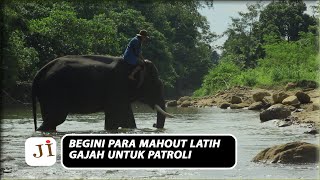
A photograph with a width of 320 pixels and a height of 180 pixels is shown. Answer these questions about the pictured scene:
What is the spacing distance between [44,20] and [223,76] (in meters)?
15.5

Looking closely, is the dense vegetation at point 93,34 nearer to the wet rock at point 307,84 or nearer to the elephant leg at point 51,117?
the elephant leg at point 51,117

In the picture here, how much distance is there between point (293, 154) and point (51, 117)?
6726 millimetres

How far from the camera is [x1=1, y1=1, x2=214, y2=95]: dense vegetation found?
89.0 feet

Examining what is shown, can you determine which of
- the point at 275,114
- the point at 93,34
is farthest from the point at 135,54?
the point at 93,34

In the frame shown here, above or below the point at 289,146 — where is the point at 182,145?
above

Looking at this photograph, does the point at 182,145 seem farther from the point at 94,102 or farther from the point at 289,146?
the point at 94,102

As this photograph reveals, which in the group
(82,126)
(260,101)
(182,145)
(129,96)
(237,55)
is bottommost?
(237,55)

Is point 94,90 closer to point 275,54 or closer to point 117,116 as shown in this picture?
point 117,116

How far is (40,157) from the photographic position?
10297mm

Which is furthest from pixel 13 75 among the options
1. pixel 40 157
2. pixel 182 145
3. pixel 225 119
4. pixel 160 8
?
pixel 160 8

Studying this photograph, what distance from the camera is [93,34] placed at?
122 ft

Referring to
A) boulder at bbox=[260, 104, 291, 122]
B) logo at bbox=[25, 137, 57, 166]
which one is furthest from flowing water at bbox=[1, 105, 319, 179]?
boulder at bbox=[260, 104, 291, 122]

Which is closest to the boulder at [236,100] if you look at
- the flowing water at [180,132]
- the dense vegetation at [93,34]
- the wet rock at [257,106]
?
the wet rock at [257,106]
